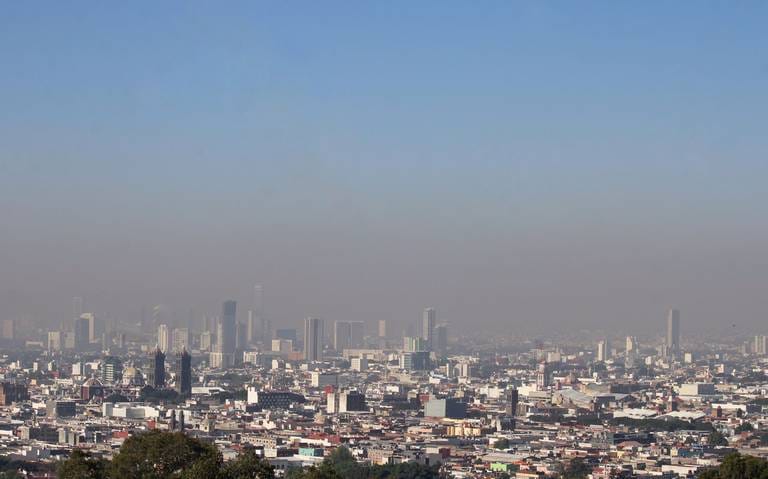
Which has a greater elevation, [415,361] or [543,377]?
[415,361]

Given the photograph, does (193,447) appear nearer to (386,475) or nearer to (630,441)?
(386,475)

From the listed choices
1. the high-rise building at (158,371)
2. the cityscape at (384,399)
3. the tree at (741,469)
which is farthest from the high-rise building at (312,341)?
the tree at (741,469)

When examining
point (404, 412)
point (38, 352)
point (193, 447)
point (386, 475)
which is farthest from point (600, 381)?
point (193, 447)

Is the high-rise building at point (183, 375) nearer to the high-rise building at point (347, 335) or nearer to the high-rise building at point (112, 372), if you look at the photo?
the high-rise building at point (112, 372)

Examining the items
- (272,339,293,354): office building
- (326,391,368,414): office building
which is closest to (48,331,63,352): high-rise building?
(272,339,293,354): office building

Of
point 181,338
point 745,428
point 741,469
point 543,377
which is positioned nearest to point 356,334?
point 181,338

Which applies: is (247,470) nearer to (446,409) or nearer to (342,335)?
(446,409)

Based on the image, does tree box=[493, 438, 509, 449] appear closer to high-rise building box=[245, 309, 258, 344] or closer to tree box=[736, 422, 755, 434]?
tree box=[736, 422, 755, 434]

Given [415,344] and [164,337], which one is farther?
[415,344]
